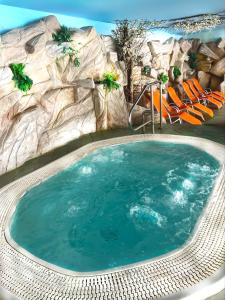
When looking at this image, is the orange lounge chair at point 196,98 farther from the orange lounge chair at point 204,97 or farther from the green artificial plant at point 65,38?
the green artificial plant at point 65,38

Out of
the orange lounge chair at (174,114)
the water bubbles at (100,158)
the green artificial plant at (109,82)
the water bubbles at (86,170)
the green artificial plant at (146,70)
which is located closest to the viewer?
the water bubbles at (86,170)

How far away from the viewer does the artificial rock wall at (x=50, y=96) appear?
5965 mm

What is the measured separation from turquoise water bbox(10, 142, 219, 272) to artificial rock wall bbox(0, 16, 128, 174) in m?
1.21

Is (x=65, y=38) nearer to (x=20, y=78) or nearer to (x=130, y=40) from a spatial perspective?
(x=20, y=78)

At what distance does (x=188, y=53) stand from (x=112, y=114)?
6258 millimetres

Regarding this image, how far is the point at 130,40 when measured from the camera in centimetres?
936

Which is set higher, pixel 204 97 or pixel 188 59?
pixel 188 59

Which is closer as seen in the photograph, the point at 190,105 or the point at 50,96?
the point at 50,96

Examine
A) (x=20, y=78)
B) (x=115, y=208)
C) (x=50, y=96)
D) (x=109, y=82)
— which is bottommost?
(x=115, y=208)

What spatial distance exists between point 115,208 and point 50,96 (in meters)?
3.71

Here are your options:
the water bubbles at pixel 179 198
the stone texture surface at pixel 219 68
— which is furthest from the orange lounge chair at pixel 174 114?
the stone texture surface at pixel 219 68

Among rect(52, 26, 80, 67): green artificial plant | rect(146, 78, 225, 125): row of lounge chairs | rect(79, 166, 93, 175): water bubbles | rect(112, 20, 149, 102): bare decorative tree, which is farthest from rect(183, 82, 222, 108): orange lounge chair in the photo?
rect(79, 166, 93, 175): water bubbles

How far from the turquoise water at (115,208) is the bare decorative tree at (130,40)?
4.19 meters

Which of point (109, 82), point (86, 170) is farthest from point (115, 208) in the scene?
point (109, 82)
